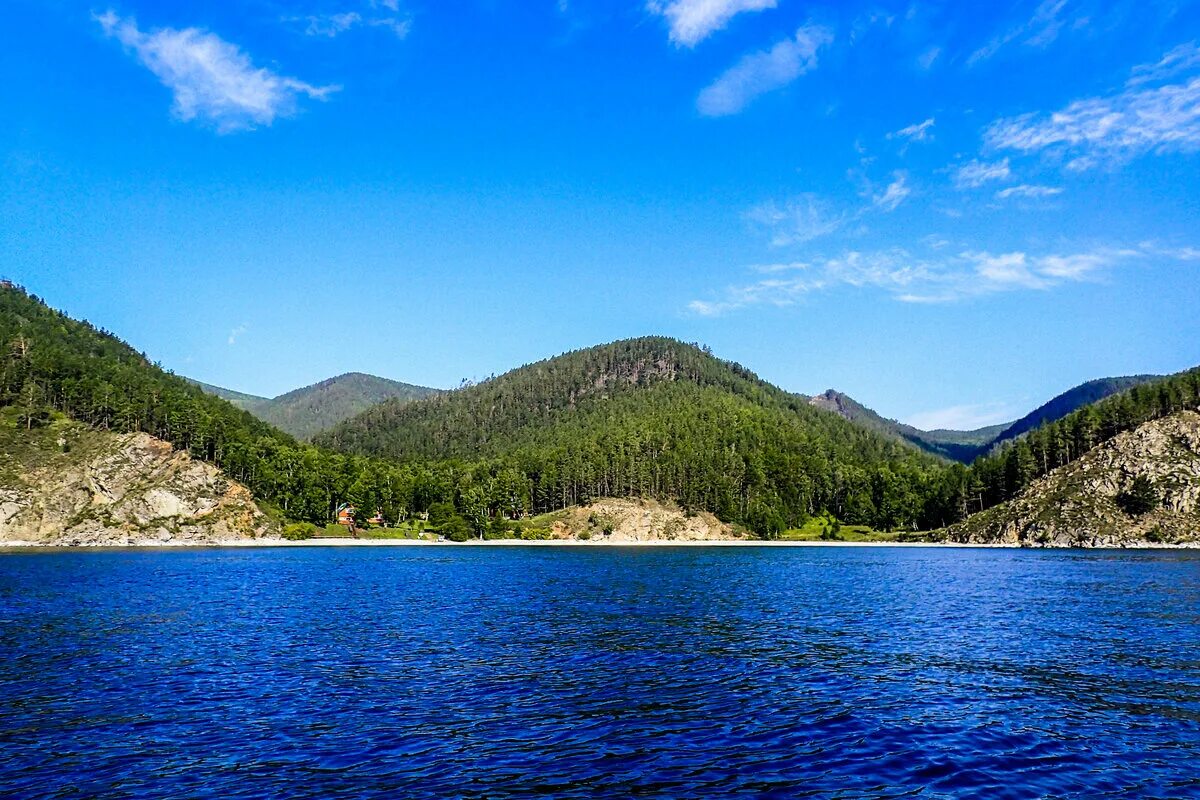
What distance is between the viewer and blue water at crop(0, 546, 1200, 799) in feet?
87.6

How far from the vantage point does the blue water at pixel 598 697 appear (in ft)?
Answer: 87.6

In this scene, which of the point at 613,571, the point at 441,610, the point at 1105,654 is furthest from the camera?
the point at 613,571

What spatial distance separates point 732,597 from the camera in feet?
283

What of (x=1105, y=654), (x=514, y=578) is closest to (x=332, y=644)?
(x=1105, y=654)

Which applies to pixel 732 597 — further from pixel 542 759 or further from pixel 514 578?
pixel 542 759

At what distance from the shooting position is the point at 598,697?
38500mm

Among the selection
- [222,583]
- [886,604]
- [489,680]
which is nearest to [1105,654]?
[886,604]

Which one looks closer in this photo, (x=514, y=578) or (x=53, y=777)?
(x=53, y=777)

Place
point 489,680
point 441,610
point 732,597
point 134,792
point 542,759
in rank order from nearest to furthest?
point 134,792 → point 542,759 → point 489,680 → point 441,610 → point 732,597

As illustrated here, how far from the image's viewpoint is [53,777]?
2647 cm

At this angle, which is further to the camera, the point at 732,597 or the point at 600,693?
the point at 732,597

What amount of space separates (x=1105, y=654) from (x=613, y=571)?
84.8m

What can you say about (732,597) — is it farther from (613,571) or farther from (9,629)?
(9,629)

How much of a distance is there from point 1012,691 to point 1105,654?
1545 centimetres
